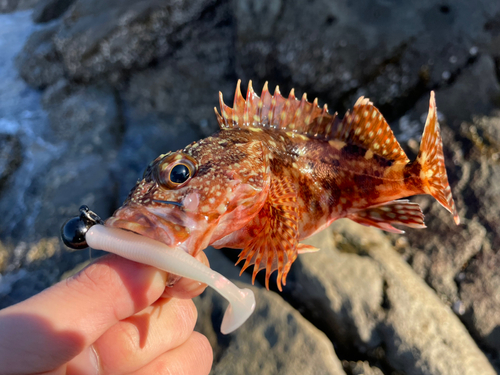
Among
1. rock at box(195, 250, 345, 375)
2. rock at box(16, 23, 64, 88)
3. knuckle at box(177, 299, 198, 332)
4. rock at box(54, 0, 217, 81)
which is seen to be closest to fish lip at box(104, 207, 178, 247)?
knuckle at box(177, 299, 198, 332)

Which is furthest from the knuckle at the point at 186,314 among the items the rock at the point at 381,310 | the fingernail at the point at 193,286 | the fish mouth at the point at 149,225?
the rock at the point at 381,310

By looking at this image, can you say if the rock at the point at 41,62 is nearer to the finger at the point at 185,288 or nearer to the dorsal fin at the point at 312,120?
the dorsal fin at the point at 312,120

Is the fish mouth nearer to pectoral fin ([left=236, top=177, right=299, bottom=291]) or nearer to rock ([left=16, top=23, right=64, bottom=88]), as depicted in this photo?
pectoral fin ([left=236, top=177, right=299, bottom=291])

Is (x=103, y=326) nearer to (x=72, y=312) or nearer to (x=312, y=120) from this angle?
(x=72, y=312)

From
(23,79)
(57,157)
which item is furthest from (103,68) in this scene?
(23,79)

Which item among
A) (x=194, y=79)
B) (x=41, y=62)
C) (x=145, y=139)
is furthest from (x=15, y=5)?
(x=145, y=139)

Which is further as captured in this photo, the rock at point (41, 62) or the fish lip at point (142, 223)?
the rock at point (41, 62)
